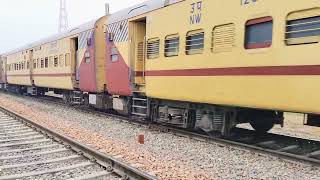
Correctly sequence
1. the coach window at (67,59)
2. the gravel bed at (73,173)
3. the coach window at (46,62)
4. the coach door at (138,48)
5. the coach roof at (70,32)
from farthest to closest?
the coach window at (46,62), the coach window at (67,59), the coach roof at (70,32), the coach door at (138,48), the gravel bed at (73,173)

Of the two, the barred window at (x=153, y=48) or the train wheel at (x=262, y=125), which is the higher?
the barred window at (x=153, y=48)

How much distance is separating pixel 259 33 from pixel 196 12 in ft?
7.26

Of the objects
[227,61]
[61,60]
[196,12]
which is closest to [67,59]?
[61,60]

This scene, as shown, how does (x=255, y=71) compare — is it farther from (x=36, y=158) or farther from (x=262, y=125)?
(x=36, y=158)

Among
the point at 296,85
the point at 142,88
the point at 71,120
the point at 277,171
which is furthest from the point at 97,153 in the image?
the point at 71,120

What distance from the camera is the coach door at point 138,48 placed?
43.5 feet

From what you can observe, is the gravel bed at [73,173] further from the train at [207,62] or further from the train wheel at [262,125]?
the train wheel at [262,125]

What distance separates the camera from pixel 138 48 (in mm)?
13430

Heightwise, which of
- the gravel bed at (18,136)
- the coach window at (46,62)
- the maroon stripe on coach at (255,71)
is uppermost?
the coach window at (46,62)

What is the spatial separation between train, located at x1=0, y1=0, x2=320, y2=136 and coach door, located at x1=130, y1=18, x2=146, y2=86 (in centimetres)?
3

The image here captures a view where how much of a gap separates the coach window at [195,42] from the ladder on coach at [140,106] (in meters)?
3.09

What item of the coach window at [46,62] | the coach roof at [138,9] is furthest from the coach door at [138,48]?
the coach window at [46,62]

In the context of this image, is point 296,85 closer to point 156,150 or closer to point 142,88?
point 156,150

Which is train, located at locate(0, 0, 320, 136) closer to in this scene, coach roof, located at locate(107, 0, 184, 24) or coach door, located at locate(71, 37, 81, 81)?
coach roof, located at locate(107, 0, 184, 24)
